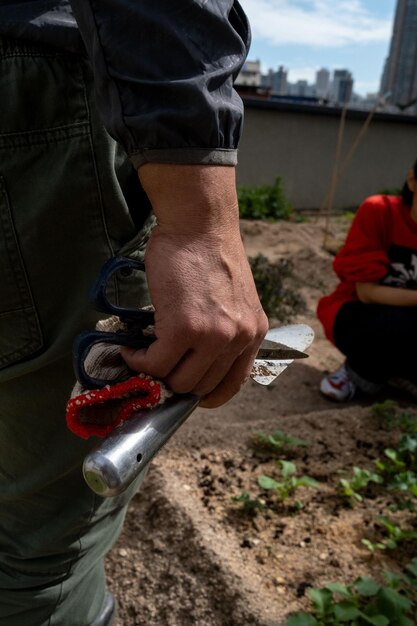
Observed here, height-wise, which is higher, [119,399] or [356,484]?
[119,399]

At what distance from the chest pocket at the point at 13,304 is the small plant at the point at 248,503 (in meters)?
1.20

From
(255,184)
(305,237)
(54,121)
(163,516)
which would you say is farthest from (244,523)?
(255,184)

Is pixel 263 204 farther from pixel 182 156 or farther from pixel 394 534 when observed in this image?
pixel 182 156

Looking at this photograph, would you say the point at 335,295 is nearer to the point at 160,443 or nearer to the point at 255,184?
the point at 160,443

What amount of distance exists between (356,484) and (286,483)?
248 mm

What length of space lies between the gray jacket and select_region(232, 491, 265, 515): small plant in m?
1.48

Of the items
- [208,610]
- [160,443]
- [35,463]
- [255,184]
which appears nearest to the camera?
[160,443]

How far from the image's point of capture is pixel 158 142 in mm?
930

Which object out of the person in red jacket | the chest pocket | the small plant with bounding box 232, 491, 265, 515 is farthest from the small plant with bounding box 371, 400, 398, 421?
the chest pocket

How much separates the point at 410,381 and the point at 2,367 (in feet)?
9.29

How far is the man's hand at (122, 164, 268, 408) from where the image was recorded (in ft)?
3.01

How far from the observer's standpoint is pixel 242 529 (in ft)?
7.00

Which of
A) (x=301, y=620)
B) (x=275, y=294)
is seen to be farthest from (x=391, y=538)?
(x=275, y=294)

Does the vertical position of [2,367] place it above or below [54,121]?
below
